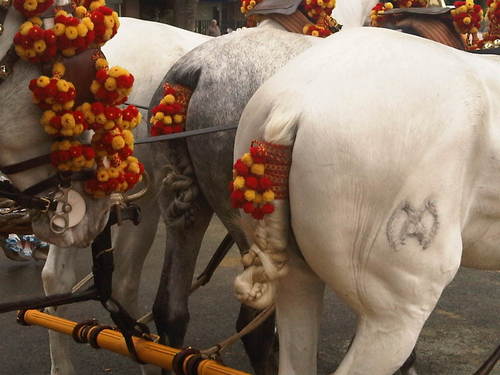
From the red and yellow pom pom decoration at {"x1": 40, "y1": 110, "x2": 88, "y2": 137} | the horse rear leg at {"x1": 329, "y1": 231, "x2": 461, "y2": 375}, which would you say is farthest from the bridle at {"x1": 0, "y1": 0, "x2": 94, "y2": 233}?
the horse rear leg at {"x1": 329, "y1": 231, "x2": 461, "y2": 375}

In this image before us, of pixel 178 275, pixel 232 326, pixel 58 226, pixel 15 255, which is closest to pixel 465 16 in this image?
pixel 178 275

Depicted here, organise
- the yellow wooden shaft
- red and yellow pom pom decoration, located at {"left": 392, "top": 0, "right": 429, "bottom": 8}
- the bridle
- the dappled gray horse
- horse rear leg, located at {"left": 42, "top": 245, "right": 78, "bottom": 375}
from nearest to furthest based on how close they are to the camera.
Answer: the bridle, the yellow wooden shaft, the dappled gray horse, horse rear leg, located at {"left": 42, "top": 245, "right": 78, "bottom": 375}, red and yellow pom pom decoration, located at {"left": 392, "top": 0, "right": 429, "bottom": 8}

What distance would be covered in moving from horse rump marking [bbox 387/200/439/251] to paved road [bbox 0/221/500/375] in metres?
2.25

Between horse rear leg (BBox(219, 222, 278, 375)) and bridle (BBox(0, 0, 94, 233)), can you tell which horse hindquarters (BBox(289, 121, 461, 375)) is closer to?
bridle (BBox(0, 0, 94, 233))

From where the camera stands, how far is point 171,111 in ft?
8.87

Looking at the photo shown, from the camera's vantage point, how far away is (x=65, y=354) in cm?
350

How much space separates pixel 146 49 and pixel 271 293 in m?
1.76

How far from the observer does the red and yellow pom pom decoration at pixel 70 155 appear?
82.6 inches

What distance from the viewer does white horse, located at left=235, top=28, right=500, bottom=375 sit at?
5.57 ft

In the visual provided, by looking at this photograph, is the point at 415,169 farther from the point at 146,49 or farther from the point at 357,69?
the point at 146,49

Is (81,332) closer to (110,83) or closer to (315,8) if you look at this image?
(110,83)

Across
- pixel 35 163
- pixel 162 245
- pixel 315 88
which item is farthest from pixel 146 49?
pixel 162 245

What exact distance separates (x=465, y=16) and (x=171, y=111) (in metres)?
1.30

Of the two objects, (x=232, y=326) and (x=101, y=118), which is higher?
(x=101, y=118)
